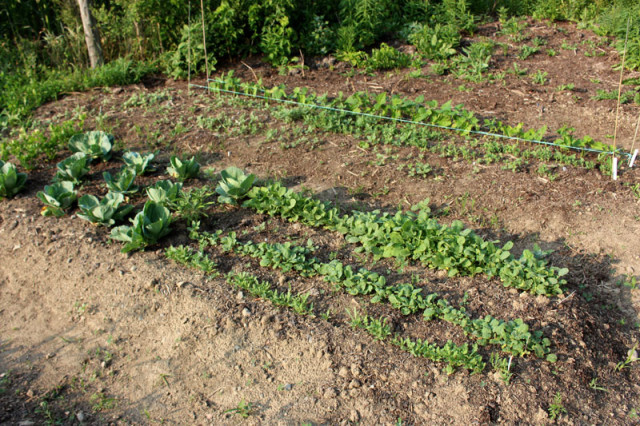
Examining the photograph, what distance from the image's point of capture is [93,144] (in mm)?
5176

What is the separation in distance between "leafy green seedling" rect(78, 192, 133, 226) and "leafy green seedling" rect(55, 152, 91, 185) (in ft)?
1.78

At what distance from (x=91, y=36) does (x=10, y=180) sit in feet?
9.22

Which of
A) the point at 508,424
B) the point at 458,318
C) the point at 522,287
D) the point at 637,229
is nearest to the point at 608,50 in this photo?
the point at 637,229

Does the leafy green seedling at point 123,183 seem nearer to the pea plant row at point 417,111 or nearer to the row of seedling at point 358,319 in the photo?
the row of seedling at point 358,319

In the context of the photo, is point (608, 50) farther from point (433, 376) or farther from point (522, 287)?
point (433, 376)

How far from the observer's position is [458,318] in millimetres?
3404

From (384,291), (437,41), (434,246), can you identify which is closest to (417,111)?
(437,41)

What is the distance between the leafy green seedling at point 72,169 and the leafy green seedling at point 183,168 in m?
0.76

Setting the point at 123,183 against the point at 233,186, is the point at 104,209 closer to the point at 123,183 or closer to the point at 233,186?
the point at 123,183

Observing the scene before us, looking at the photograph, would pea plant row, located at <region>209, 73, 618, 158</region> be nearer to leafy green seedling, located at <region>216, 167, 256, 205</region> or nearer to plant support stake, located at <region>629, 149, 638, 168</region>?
plant support stake, located at <region>629, 149, 638, 168</region>

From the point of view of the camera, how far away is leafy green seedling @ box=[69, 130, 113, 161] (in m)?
5.18

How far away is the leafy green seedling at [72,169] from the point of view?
4847mm

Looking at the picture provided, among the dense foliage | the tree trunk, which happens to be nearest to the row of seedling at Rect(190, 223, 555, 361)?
the dense foliage

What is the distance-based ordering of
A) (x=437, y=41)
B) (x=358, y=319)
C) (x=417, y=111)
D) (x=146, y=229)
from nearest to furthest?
1. (x=358, y=319)
2. (x=146, y=229)
3. (x=417, y=111)
4. (x=437, y=41)
